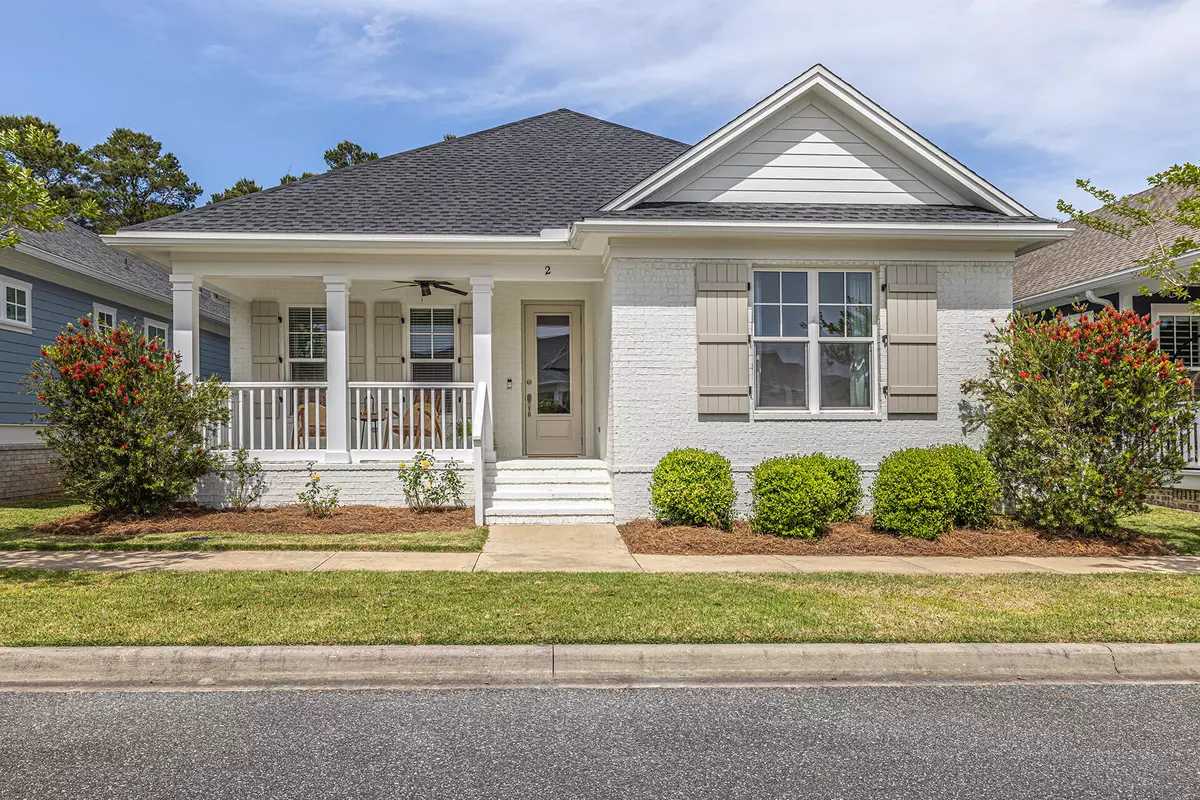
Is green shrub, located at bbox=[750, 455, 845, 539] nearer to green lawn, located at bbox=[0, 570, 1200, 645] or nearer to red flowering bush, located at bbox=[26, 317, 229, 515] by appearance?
green lawn, located at bbox=[0, 570, 1200, 645]

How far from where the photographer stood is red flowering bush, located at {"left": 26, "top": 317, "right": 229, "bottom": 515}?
9242 millimetres

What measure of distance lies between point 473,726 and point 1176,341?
1515cm

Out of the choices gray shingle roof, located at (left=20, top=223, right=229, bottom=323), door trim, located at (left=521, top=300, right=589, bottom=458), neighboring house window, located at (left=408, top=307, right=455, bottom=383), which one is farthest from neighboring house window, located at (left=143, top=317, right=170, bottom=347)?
door trim, located at (left=521, top=300, right=589, bottom=458)

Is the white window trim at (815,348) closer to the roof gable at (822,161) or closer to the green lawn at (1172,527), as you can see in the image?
the roof gable at (822,161)

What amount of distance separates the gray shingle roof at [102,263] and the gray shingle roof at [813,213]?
945 cm

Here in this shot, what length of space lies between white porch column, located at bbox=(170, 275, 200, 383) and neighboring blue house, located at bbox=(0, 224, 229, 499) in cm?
243

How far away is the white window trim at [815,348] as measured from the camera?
9.95 meters

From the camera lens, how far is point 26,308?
13406mm

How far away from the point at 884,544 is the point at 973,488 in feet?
4.46

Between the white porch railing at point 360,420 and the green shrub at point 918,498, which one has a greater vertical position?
the white porch railing at point 360,420

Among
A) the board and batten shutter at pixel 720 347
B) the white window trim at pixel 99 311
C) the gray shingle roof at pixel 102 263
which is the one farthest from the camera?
the white window trim at pixel 99 311

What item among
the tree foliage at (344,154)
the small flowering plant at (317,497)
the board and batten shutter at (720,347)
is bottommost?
the small flowering plant at (317,497)

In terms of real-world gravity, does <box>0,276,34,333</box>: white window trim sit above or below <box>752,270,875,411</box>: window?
above

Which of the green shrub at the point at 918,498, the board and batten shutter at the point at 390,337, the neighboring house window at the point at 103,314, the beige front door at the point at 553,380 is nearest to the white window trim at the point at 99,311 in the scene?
the neighboring house window at the point at 103,314
